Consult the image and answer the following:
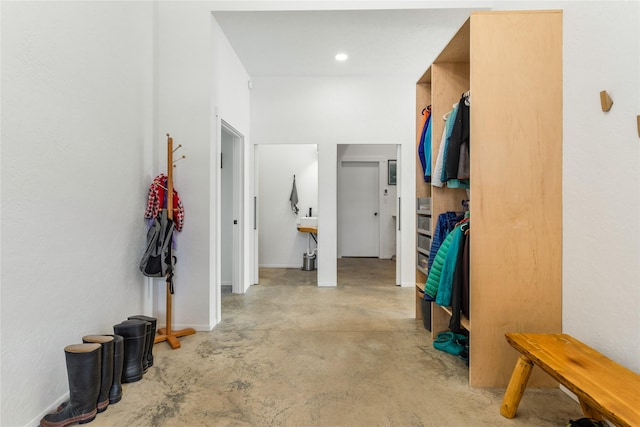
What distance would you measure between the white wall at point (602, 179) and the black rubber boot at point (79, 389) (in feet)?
8.28

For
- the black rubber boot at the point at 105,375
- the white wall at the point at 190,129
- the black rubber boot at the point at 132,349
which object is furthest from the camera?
the white wall at the point at 190,129

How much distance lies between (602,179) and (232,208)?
138 inches

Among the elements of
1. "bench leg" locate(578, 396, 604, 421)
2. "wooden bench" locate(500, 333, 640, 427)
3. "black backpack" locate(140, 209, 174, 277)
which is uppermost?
"black backpack" locate(140, 209, 174, 277)

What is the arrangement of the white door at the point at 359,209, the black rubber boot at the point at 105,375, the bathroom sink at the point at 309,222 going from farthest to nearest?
the white door at the point at 359,209 < the bathroom sink at the point at 309,222 < the black rubber boot at the point at 105,375

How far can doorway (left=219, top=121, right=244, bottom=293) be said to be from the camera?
3992 mm

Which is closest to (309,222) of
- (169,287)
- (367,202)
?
(367,202)

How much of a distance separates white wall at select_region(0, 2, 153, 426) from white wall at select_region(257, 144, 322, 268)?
305 cm

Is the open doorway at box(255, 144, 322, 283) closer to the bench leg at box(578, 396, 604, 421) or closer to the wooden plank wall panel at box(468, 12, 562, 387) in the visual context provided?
the wooden plank wall panel at box(468, 12, 562, 387)

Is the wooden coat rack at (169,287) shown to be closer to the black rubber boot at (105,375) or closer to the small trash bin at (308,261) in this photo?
the black rubber boot at (105,375)

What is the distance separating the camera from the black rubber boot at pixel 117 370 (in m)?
1.79

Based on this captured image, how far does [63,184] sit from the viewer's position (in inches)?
70.1

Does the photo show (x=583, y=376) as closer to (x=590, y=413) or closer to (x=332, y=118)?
(x=590, y=413)

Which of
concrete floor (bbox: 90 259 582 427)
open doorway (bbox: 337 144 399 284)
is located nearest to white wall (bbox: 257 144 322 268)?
open doorway (bbox: 337 144 399 284)

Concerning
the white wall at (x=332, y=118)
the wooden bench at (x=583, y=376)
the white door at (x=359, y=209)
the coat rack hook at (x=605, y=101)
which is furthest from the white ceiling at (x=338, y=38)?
the wooden bench at (x=583, y=376)
